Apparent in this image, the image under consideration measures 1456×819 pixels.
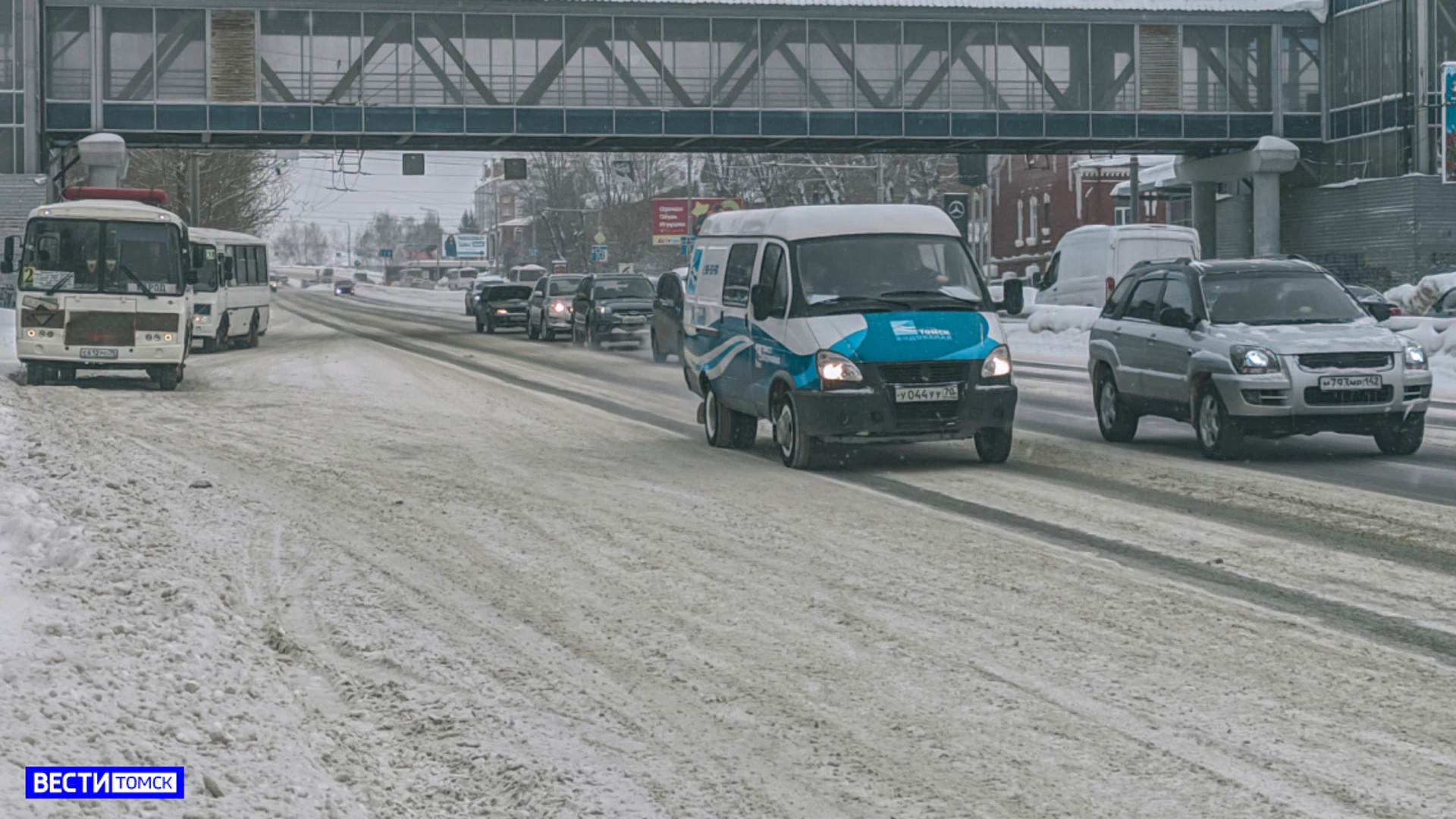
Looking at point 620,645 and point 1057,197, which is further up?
point 1057,197

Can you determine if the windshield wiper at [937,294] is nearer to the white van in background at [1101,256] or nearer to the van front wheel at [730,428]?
the van front wheel at [730,428]

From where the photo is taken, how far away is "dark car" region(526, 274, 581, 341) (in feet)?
142

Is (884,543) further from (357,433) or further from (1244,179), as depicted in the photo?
(1244,179)

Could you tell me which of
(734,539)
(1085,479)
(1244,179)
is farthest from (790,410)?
(1244,179)

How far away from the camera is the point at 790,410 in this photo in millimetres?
13781

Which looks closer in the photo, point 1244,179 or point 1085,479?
point 1085,479

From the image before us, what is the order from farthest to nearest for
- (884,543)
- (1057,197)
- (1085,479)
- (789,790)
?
1. (1057,197)
2. (1085,479)
3. (884,543)
4. (789,790)

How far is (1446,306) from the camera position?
106ft

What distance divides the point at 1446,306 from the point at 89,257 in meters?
23.8

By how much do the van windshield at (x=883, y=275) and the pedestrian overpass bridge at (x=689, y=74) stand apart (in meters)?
38.4

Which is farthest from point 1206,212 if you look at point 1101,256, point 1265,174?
point 1101,256

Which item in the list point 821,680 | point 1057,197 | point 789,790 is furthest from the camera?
point 1057,197

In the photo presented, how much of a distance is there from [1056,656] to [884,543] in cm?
292

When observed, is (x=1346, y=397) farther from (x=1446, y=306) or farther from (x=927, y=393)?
(x=1446, y=306)
